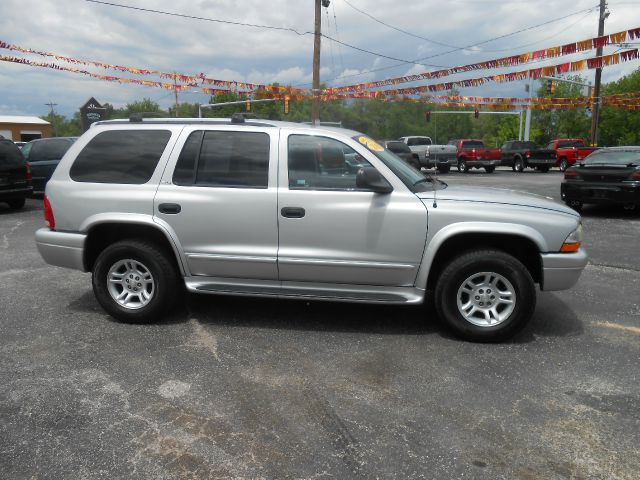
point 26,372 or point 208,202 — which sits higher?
point 208,202

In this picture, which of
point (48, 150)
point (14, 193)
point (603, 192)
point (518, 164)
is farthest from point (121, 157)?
point (518, 164)

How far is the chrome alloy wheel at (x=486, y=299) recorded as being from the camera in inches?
170

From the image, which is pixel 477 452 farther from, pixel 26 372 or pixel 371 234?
pixel 26 372

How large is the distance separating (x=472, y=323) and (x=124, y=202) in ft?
10.2

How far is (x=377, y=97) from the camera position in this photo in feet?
83.1

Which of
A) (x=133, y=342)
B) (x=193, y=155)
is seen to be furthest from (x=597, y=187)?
(x=133, y=342)

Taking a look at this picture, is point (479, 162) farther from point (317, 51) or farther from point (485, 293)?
point (485, 293)

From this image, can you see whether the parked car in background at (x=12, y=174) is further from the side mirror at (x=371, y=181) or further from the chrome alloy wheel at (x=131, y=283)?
the side mirror at (x=371, y=181)

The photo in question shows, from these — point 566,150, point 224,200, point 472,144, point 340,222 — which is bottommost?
point 340,222

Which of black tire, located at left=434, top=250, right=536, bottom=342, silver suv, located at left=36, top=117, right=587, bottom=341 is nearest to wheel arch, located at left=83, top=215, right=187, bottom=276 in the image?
silver suv, located at left=36, top=117, right=587, bottom=341

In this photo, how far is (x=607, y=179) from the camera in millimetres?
10961

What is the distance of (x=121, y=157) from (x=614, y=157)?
1029 cm

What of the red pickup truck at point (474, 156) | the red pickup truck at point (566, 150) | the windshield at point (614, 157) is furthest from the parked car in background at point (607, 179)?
the red pickup truck at point (566, 150)

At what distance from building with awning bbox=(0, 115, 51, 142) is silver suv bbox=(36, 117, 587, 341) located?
209 feet
